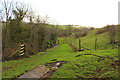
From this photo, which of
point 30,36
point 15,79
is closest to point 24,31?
point 30,36

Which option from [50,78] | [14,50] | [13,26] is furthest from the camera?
[13,26]

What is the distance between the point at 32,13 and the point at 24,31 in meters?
4.49

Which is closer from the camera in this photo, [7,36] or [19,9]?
[7,36]

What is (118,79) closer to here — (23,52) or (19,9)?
(23,52)

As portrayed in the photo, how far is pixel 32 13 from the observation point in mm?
18688

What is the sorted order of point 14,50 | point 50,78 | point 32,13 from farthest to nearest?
point 32,13 → point 14,50 → point 50,78

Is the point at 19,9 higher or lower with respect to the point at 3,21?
higher

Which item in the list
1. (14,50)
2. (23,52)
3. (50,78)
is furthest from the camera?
(23,52)

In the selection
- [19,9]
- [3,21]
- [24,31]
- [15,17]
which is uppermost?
[19,9]

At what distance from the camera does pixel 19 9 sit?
15906 mm

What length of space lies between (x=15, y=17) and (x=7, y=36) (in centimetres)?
409

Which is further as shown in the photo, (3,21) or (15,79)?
(3,21)

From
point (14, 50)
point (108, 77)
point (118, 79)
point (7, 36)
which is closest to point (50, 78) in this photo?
point (108, 77)

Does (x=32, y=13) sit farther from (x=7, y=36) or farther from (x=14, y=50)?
(x=14, y=50)
